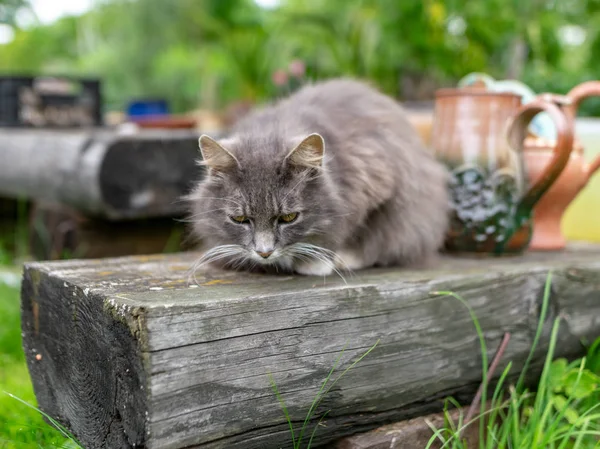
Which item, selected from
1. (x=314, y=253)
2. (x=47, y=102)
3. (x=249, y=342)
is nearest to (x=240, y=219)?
(x=314, y=253)

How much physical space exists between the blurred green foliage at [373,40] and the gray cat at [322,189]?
3501 millimetres

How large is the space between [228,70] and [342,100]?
14.3 meters

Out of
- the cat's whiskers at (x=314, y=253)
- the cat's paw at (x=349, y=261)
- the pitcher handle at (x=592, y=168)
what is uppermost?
the pitcher handle at (x=592, y=168)

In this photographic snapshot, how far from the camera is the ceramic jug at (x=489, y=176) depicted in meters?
2.28

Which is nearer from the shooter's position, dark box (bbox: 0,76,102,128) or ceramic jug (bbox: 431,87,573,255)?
ceramic jug (bbox: 431,87,573,255)

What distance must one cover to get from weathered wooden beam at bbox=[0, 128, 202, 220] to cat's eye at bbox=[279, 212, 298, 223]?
1327 mm

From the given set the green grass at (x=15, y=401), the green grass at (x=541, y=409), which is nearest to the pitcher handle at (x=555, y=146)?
the green grass at (x=541, y=409)

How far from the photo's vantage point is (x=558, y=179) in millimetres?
2381

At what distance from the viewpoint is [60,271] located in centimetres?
179

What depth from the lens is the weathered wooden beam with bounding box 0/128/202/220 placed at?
3111 millimetres

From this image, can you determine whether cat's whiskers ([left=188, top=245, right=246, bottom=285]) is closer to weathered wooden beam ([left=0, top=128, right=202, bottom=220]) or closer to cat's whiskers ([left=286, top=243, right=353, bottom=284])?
cat's whiskers ([left=286, top=243, right=353, bottom=284])

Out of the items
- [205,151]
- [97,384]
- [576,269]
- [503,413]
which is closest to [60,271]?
[97,384]

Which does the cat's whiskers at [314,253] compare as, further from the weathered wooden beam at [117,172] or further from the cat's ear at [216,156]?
the weathered wooden beam at [117,172]

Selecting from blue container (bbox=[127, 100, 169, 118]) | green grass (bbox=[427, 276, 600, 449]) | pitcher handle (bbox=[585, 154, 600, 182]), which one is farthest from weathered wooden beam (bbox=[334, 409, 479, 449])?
blue container (bbox=[127, 100, 169, 118])
